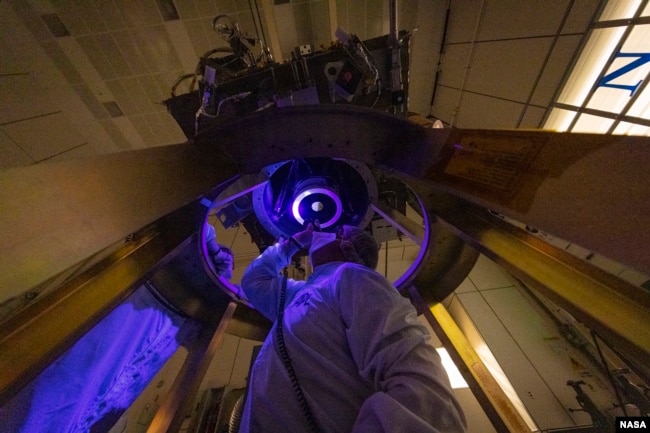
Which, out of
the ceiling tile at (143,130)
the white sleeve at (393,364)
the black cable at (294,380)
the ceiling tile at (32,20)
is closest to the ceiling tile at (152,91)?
the ceiling tile at (143,130)

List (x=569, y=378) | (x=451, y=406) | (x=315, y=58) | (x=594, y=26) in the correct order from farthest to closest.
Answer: (x=569, y=378), (x=594, y=26), (x=315, y=58), (x=451, y=406)

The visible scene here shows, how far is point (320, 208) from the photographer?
1.65 meters

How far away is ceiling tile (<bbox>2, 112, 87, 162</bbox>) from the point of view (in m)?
2.18

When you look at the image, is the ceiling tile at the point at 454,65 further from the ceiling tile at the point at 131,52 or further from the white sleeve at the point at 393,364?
the ceiling tile at the point at 131,52

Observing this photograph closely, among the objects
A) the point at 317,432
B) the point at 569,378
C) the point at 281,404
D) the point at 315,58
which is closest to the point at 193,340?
the point at 281,404

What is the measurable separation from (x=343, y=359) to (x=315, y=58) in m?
1.35

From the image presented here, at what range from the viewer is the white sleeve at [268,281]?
134 centimetres

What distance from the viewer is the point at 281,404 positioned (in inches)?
28.9

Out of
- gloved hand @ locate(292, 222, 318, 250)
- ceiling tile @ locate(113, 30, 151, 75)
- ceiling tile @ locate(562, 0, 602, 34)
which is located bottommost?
gloved hand @ locate(292, 222, 318, 250)

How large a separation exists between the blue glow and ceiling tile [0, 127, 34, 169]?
90.0 inches

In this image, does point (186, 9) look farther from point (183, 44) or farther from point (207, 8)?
point (183, 44)

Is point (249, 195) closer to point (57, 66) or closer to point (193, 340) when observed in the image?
point (193, 340)

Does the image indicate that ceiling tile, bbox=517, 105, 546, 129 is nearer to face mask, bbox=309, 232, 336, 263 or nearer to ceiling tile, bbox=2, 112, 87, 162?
face mask, bbox=309, 232, 336, 263

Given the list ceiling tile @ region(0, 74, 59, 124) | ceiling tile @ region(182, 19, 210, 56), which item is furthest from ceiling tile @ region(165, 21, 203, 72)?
ceiling tile @ region(0, 74, 59, 124)
